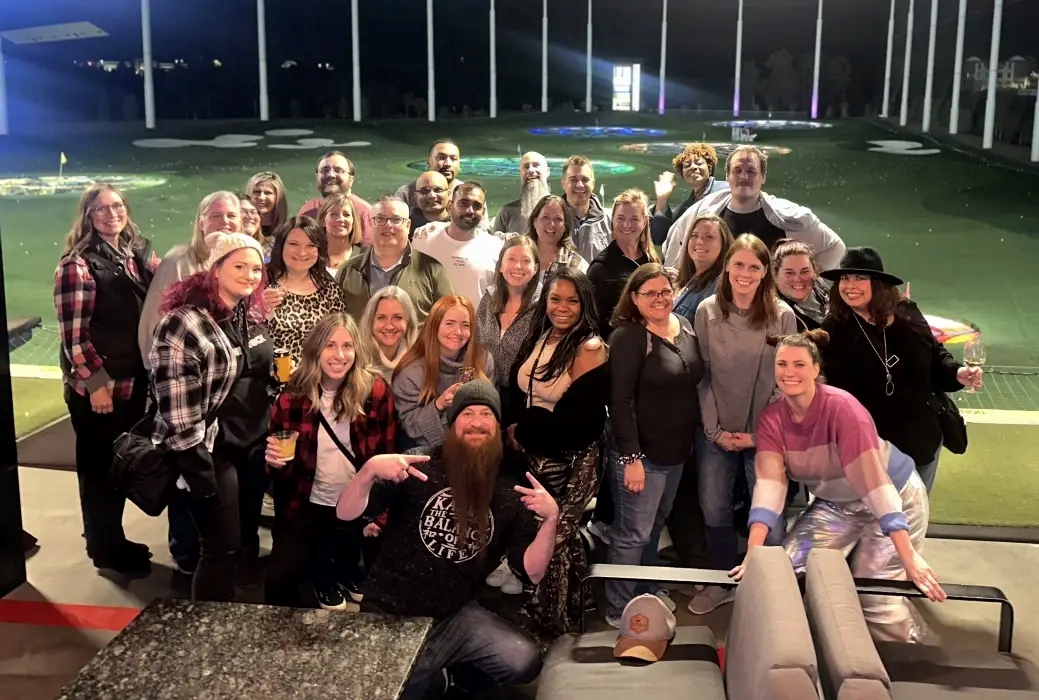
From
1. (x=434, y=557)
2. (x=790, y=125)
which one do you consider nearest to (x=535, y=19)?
(x=790, y=125)

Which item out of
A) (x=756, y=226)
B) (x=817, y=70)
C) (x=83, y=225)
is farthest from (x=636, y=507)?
(x=817, y=70)

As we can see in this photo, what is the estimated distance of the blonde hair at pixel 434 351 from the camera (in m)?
4.01

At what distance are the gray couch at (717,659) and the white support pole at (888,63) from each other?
430cm

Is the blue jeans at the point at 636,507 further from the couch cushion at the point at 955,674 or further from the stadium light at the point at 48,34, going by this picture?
the stadium light at the point at 48,34

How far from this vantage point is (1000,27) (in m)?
6.35

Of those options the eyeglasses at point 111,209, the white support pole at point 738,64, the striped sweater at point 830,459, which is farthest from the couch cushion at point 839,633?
the white support pole at point 738,64

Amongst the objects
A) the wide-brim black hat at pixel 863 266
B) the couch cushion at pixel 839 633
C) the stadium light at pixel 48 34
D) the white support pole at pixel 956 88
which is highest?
the stadium light at pixel 48 34

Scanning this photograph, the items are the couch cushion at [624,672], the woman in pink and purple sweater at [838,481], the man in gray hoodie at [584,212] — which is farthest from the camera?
the man in gray hoodie at [584,212]

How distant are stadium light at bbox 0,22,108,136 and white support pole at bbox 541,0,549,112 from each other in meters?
3.12

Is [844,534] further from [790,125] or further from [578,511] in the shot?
[790,125]

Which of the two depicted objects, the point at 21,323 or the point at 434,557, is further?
the point at 21,323

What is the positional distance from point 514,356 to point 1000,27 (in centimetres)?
444

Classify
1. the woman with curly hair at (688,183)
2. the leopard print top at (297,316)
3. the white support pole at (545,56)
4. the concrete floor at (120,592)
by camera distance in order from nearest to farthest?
the concrete floor at (120,592), the leopard print top at (297,316), the woman with curly hair at (688,183), the white support pole at (545,56)

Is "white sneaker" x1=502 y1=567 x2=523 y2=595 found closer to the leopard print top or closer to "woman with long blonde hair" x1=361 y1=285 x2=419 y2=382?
"woman with long blonde hair" x1=361 y1=285 x2=419 y2=382
